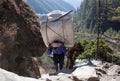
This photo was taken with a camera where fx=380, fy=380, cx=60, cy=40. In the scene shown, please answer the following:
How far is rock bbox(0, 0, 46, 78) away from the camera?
617 inches

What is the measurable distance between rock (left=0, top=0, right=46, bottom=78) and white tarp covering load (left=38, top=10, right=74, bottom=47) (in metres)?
6.21

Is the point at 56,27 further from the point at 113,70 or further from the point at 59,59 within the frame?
the point at 113,70

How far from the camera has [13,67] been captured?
1598cm

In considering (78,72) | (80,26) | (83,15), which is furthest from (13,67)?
(83,15)

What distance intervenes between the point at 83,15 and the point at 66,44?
424ft

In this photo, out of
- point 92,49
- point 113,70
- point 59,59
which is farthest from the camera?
point 92,49

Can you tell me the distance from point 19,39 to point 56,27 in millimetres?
7510

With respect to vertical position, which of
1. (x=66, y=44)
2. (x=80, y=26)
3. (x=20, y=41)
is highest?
(x=66, y=44)

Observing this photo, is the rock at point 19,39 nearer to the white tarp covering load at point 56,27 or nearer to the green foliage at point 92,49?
the green foliage at point 92,49

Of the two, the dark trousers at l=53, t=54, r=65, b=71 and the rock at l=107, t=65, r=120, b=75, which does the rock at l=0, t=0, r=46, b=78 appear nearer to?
the dark trousers at l=53, t=54, r=65, b=71

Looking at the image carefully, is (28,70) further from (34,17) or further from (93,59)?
(93,59)

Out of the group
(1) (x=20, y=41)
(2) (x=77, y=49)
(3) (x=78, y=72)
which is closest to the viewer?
(3) (x=78, y=72)

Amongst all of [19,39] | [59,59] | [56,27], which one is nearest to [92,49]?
[59,59]

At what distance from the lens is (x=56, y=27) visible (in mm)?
9328
